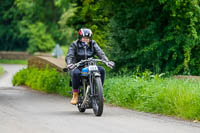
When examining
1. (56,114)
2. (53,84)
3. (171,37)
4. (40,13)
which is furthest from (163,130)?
(40,13)

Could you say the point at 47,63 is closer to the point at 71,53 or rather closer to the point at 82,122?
the point at 71,53

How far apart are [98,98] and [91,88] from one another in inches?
17.3

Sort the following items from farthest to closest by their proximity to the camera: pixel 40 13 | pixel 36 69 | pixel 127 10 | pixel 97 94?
pixel 40 13
pixel 36 69
pixel 127 10
pixel 97 94

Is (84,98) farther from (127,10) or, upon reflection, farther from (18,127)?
(127,10)

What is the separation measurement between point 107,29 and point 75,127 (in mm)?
9845

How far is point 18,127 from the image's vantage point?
871 cm

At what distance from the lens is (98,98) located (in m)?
10.2

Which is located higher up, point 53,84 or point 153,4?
point 153,4

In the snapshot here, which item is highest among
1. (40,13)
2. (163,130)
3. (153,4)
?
(40,13)

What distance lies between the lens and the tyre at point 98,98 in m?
10.1

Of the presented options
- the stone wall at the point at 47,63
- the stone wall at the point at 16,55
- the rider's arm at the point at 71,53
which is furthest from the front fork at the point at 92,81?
the stone wall at the point at 16,55

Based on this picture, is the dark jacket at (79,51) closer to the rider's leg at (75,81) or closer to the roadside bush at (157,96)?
the rider's leg at (75,81)

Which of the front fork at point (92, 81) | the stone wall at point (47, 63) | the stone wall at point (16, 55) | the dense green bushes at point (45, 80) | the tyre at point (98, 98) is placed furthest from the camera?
the stone wall at point (16, 55)

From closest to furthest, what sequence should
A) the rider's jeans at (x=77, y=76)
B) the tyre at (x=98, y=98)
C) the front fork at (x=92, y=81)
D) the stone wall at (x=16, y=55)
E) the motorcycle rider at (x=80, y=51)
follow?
the tyre at (x=98, y=98), the front fork at (x=92, y=81), the rider's jeans at (x=77, y=76), the motorcycle rider at (x=80, y=51), the stone wall at (x=16, y=55)
